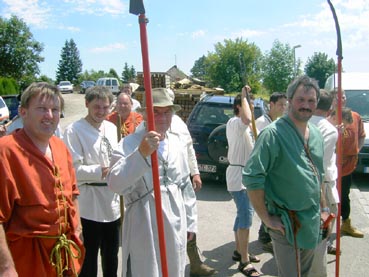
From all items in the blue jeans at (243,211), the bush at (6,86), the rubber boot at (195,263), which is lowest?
the rubber boot at (195,263)

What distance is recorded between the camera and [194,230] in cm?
326

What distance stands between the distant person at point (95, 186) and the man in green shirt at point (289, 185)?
1303mm

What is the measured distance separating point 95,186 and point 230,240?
2567 mm

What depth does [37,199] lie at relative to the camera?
7.31 ft

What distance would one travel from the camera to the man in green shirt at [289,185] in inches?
108

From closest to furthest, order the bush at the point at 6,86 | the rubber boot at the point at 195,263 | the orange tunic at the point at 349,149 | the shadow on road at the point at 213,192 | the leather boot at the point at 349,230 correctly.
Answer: the rubber boot at the point at 195,263 < the orange tunic at the point at 349,149 < the leather boot at the point at 349,230 < the shadow on road at the point at 213,192 < the bush at the point at 6,86

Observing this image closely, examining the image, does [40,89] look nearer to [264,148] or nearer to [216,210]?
[264,148]

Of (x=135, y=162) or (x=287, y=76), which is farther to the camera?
(x=287, y=76)

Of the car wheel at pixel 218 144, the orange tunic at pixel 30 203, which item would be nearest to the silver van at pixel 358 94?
the car wheel at pixel 218 144

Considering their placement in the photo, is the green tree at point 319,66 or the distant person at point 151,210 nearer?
the distant person at point 151,210

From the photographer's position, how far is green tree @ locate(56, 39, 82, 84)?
9204 cm

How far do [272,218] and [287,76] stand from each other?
3575cm

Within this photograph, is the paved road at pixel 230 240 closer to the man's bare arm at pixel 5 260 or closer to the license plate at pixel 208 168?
the license plate at pixel 208 168

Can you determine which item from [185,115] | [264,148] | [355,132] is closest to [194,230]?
[264,148]
